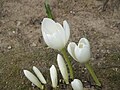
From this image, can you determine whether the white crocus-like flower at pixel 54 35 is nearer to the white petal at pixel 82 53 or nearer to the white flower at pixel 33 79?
the white petal at pixel 82 53

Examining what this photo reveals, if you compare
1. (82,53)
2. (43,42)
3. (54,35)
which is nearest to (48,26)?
(54,35)

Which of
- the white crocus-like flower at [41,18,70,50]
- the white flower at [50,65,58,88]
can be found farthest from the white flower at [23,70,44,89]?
the white crocus-like flower at [41,18,70,50]

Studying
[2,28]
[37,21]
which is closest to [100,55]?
[37,21]

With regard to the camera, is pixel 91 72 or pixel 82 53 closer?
pixel 82 53

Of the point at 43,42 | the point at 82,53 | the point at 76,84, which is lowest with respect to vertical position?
the point at 76,84

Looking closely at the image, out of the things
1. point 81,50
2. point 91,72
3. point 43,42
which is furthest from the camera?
point 43,42

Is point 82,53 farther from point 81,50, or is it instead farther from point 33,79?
point 33,79
